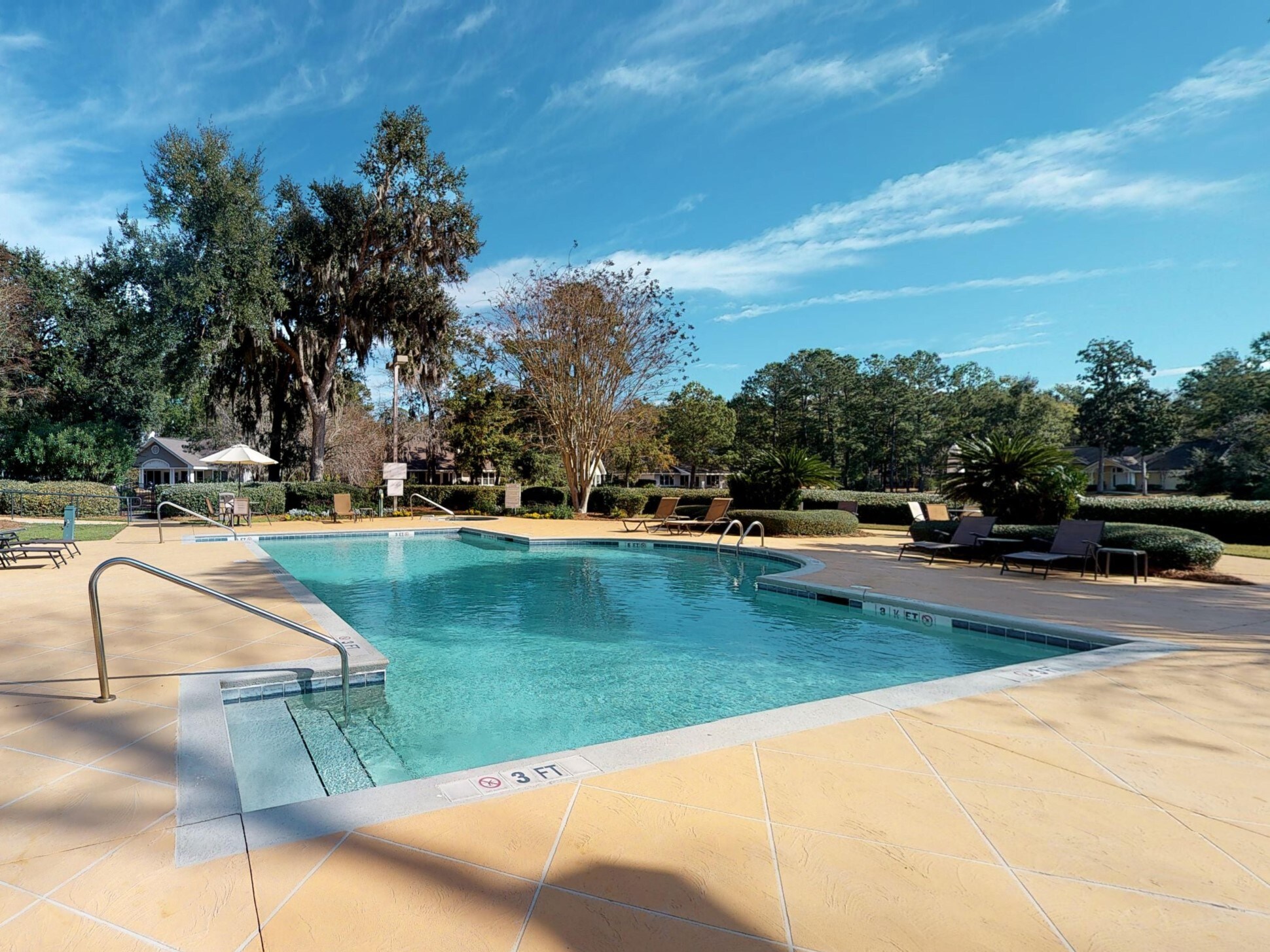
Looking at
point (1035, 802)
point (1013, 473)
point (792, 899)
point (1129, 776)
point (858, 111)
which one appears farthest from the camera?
point (858, 111)

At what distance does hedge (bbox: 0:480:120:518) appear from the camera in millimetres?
19094

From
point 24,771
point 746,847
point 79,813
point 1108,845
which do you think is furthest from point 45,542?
point 1108,845

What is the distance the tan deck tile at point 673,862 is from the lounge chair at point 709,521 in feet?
43.5

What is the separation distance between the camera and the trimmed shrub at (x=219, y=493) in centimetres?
1950

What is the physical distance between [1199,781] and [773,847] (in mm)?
2218

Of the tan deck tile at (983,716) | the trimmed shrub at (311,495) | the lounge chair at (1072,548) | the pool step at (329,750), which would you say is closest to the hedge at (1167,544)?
the lounge chair at (1072,548)

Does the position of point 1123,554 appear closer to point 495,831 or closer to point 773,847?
point 773,847

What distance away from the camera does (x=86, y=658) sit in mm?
4668

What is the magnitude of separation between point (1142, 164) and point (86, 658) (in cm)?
1783

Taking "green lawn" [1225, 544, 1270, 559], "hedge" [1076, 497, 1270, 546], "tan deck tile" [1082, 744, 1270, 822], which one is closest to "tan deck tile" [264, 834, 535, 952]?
"tan deck tile" [1082, 744, 1270, 822]

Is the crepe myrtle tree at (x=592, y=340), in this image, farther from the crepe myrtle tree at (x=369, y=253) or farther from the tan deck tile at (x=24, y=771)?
the tan deck tile at (x=24, y=771)

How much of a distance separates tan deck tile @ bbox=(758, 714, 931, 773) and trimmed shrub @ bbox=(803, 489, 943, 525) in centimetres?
1919

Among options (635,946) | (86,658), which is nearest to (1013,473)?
(635,946)

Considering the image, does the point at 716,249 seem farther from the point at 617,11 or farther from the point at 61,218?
the point at 61,218
